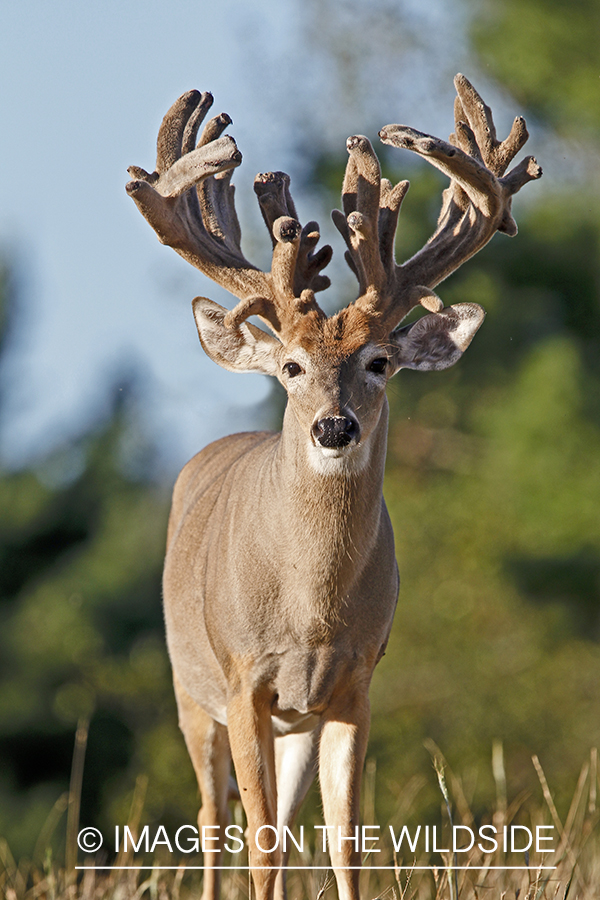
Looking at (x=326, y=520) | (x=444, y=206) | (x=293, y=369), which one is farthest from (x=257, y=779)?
(x=444, y=206)

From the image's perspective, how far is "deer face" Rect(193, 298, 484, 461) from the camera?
4535 mm

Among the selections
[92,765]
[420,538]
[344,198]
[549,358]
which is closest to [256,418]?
[420,538]

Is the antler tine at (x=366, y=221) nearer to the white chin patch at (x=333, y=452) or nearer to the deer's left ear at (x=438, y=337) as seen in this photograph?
the deer's left ear at (x=438, y=337)

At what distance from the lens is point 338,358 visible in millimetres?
4715

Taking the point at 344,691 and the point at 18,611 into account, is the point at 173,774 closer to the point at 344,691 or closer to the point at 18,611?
the point at 18,611

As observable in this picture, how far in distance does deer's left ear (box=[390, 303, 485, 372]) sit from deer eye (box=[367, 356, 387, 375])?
11.7 inches

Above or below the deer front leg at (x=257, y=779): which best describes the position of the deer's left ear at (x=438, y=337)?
above

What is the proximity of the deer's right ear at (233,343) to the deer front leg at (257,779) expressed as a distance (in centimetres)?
137

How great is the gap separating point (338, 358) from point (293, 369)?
0.21 meters

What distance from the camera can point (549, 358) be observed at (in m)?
18.0

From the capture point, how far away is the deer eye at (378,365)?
4.77 meters

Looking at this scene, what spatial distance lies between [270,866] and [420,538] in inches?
586

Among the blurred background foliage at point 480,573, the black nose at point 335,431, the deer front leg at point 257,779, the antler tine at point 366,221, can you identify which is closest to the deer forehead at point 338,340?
the antler tine at point 366,221

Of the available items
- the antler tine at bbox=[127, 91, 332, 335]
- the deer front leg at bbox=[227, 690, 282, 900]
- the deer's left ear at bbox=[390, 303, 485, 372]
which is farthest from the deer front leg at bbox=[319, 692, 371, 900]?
the antler tine at bbox=[127, 91, 332, 335]
